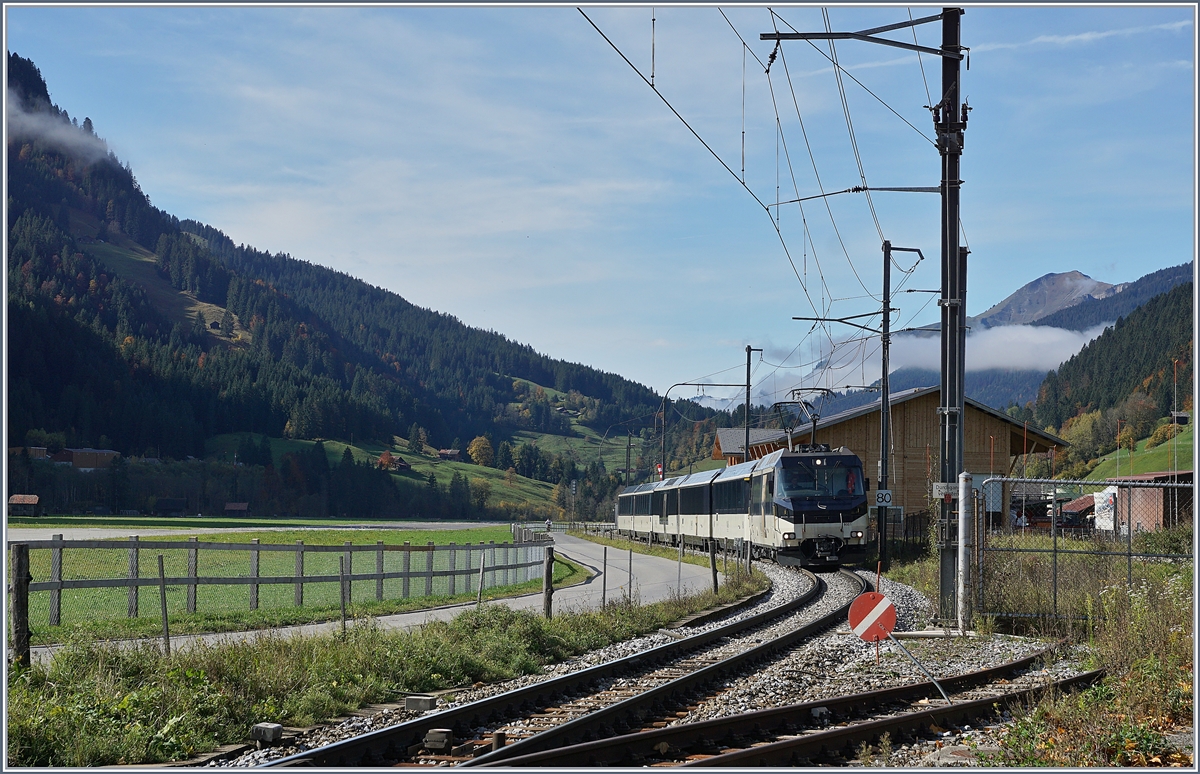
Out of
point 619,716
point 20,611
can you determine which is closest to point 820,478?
point 619,716

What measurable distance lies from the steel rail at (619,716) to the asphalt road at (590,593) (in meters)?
4.16

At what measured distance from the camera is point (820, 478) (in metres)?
31.7

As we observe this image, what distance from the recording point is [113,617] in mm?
16594

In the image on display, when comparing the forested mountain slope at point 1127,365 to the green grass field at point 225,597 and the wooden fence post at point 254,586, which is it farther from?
the wooden fence post at point 254,586

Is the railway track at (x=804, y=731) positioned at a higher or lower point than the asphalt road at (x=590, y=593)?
higher

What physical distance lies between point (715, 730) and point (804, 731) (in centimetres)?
98

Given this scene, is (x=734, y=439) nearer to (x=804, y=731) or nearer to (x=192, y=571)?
(x=192, y=571)

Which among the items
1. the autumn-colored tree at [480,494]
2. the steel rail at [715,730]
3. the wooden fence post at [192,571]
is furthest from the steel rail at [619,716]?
the autumn-colored tree at [480,494]

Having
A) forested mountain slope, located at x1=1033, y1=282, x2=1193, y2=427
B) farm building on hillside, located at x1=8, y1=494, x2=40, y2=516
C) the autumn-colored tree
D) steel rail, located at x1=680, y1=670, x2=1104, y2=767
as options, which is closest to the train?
steel rail, located at x1=680, y1=670, x2=1104, y2=767

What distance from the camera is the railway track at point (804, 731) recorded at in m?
7.89

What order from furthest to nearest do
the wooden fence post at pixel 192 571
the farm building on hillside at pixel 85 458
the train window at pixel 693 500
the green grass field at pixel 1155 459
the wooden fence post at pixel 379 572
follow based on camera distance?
the farm building on hillside at pixel 85 458 < the green grass field at pixel 1155 459 < the train window at pixel 693 500 < the wooden fence post at pixel 379 572 < the wooden fence post at pixel 192 571

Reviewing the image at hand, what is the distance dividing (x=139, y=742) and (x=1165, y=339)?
122886 mm

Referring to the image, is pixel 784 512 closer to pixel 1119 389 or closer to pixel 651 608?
pixel 651 608

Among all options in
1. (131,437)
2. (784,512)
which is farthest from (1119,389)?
(131,437)
